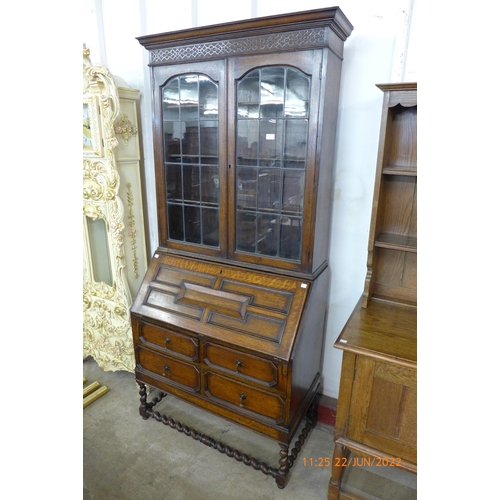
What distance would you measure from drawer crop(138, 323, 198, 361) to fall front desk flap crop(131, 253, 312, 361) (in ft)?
0.19

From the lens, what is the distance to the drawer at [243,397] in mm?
1712

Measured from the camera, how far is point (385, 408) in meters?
1.47

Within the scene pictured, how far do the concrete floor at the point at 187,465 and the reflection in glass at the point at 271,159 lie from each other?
3.91ft

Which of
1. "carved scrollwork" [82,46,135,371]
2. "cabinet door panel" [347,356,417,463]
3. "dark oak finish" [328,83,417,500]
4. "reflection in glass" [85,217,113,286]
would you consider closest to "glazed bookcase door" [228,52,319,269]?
"dark oak finish" [328,83,417,500]

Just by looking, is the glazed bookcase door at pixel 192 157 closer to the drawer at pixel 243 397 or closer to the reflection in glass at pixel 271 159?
the reflection in glass at pixel 271 159

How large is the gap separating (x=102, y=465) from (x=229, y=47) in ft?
7.47

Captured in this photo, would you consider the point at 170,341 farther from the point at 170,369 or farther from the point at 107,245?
the point at 107,245

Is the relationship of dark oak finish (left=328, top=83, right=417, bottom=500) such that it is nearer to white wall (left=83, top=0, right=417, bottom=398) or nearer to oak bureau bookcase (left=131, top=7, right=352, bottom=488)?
white wall (left=83, top=0, right=417, bottom=398)

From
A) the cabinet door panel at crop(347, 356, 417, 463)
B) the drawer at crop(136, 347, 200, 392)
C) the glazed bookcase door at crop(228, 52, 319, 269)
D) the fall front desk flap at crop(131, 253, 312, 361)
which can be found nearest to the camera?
the cabinet door panel at crop(347, 356, 417, 463)

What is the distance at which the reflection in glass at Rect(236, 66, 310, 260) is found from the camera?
1.59 metres

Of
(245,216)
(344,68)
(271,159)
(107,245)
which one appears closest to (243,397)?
(245,216)

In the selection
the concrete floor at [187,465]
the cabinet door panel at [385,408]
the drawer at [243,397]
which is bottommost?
the concrete floor at [187,465]

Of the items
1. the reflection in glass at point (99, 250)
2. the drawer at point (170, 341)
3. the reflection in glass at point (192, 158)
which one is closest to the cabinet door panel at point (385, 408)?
the drawer at point (170, 341)
